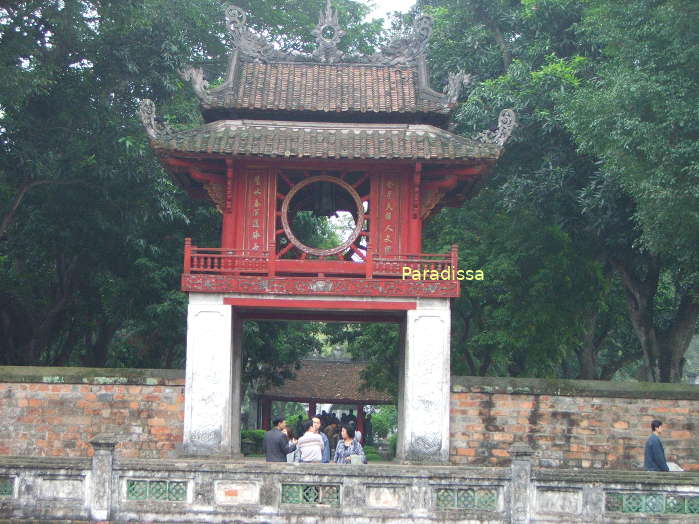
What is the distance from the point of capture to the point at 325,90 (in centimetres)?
2159

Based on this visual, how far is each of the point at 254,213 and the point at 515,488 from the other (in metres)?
9.00

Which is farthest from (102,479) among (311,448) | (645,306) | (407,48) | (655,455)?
(645,306)

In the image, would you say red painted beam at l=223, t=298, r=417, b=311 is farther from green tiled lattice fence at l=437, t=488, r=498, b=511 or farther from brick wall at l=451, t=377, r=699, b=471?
green tiled lattice fence at l=437, t=488, r=498, b=511

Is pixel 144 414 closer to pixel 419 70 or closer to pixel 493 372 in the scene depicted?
pixel 419 70

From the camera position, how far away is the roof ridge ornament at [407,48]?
22.5 meters

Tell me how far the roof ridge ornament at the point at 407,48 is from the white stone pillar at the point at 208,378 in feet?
25.5

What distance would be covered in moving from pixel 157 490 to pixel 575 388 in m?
10.1

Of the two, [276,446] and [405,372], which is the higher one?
[405,372]

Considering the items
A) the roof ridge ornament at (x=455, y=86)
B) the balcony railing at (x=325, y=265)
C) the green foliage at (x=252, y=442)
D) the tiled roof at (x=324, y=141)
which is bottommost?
the green foliage at (x=252, y=442)

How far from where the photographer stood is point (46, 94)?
23641 millimetres

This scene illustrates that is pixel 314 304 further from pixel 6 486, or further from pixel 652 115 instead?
pixel 652 115

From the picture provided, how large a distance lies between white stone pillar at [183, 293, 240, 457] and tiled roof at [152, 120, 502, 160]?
3209 mm

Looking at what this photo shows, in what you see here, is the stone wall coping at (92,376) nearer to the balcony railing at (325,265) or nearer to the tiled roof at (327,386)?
the balcony railing at (325,265)

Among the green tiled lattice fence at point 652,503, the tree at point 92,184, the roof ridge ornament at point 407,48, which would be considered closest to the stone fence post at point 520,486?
the green tiled lattice fence at point 652,503
